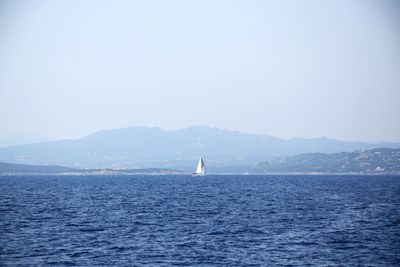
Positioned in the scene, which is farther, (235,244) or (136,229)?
(136,229)

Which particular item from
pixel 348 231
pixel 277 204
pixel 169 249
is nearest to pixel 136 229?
pixel 169 249

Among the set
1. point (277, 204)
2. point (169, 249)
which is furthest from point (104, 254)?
point (277, 204)

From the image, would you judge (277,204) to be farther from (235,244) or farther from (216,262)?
(216,262)

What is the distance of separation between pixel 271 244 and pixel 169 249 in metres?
10.2

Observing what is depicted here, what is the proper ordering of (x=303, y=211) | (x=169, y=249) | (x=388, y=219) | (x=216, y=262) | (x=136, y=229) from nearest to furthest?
1. (x=216, y=262)
2. (x=169, y=249)
3. (x=136, y=229)
4. (x=388, y=219)
5. (x=303, y=211)

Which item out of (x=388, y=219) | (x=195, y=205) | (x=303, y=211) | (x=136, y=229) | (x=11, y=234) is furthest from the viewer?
(x=195, y=205)

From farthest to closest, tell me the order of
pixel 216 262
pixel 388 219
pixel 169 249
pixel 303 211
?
pixel 303 211, pixel 388 219, pixel 169 249, pixel 216 262

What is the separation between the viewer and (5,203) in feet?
331

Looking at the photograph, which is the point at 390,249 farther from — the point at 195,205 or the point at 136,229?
the point at 195,205

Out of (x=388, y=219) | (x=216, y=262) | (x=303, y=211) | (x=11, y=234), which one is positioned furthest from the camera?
(x=303, y=211)

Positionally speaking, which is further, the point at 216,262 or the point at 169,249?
the point at 169,249

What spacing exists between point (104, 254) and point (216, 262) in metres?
10.3

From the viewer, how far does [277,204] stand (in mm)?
101188

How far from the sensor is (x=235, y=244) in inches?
2256
